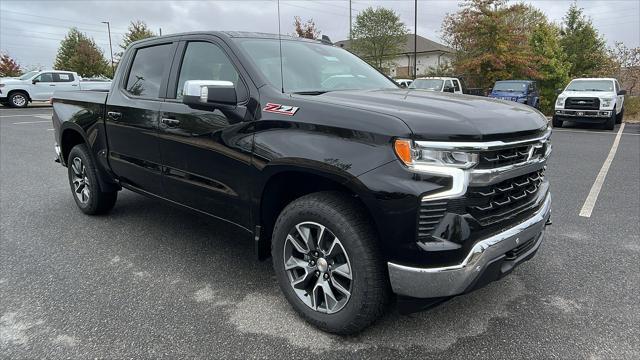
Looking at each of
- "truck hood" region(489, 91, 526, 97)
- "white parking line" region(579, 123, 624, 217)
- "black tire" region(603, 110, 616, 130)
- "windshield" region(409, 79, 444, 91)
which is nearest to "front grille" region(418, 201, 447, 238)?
"white parking line" region(579, 123, 624, 217)

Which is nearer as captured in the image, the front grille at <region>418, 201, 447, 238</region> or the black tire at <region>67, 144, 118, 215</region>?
the front grille at <region>418, 201, 447, 238</region>

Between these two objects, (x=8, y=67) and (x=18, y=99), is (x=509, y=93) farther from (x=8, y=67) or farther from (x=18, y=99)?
(x=8, y=67)

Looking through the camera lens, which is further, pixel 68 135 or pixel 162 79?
pixel 68 135

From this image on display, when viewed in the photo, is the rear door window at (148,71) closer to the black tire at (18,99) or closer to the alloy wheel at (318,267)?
the alloy wheel at (318,267)

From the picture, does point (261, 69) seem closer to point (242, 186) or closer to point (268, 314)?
point (242, 186)

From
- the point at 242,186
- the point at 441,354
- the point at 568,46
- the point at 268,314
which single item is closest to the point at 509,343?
the point at 441,354

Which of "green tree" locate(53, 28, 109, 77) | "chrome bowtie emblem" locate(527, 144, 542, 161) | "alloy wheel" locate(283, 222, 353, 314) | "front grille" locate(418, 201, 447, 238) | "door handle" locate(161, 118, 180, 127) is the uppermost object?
"green tree" locate(53, 28, 109, 77)

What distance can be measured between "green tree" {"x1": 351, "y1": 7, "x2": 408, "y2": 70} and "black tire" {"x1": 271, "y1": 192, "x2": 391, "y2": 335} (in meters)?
44.8

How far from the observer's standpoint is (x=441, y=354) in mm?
2518

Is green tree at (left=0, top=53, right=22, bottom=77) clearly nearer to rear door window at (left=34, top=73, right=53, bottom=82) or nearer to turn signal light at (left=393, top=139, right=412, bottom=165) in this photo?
rear door window at (left=34, top=73, right=53, bottom=82)

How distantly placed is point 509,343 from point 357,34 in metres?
48.4

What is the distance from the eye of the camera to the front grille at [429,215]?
2.20 metres

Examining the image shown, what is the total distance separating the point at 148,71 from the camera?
13.2 feet

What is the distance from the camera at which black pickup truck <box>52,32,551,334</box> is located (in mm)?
2248
